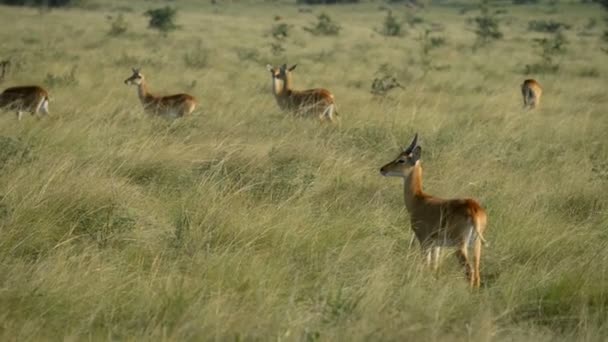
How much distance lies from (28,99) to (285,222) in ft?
18.3

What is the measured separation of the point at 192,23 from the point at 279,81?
20.7m

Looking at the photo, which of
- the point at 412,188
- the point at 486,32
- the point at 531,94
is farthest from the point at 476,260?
the point at 486,32

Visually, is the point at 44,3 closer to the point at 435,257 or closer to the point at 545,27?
the point at 545,27

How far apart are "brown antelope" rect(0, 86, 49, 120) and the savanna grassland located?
0.90ft

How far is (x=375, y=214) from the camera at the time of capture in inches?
205

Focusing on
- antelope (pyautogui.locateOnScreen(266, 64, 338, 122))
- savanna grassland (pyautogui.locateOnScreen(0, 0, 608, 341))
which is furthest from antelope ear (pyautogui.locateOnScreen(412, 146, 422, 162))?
antelope (pyautogui.locateOnScreen(266, 64, 338, 122))

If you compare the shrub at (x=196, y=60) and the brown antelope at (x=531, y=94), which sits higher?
the brown antelope at (x=531, y=94)

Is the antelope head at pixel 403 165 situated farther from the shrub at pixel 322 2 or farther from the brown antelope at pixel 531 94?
the shrub at pixel 322 2

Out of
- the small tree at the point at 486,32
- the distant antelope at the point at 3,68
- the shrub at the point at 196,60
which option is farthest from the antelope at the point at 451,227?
the small tree at the point at 486,32

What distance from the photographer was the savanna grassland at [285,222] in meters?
3.44

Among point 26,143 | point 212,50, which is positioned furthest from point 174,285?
point 212,50

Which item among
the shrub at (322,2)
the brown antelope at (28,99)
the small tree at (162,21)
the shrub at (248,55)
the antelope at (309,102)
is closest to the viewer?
the brown antelope at (28,99)

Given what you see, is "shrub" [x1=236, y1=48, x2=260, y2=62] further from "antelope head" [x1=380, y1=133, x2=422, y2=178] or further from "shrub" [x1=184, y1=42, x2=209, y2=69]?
"antelope head" [x1=380, y1=133, x2=422, y2=178]

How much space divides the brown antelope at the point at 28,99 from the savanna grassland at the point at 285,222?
27 centimetres
